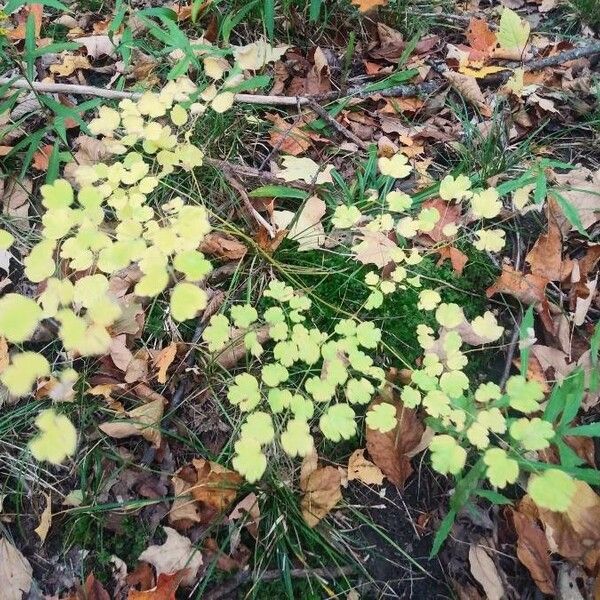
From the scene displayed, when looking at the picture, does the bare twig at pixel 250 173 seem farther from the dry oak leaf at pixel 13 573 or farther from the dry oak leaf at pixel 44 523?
the dry oak leaf at pixel 13 573

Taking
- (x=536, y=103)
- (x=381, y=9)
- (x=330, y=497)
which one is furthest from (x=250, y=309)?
(x=381, y=9)

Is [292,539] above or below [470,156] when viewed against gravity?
below

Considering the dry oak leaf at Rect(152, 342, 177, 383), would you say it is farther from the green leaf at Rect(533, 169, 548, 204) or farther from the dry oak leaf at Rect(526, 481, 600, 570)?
the green leaf at Rect(533, 169, 548, 204)

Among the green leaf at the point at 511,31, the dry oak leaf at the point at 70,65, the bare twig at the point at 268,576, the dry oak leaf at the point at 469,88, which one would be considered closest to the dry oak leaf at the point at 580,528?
the bare twig at the point at 268,576

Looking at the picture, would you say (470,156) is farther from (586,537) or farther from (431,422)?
(586,537)

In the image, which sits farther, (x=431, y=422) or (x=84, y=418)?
(x=84, y=418)

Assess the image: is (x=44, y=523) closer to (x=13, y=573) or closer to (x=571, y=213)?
(x=13, y=573)
